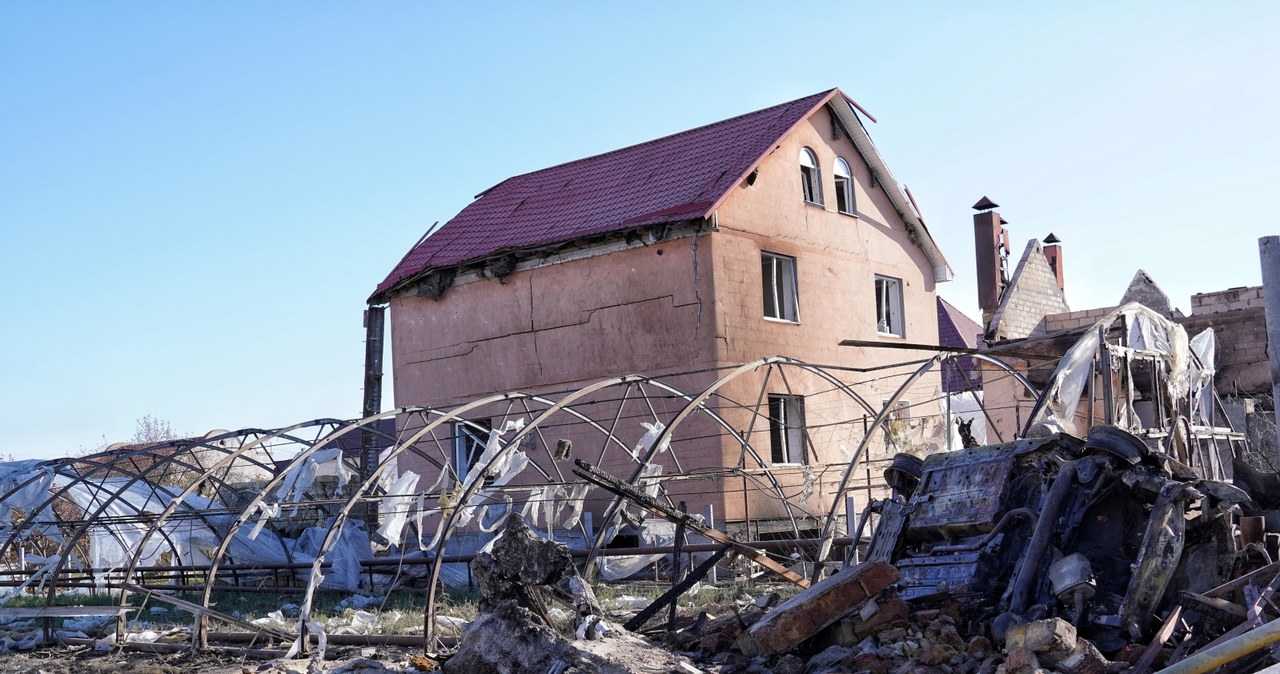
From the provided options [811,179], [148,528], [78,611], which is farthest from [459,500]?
[811,179]

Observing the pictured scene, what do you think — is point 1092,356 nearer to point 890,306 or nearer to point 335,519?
point 335,519

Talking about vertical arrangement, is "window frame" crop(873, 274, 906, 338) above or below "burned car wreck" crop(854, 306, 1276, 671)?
above

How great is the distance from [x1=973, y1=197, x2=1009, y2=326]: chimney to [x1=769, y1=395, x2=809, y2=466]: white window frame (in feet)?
49.5

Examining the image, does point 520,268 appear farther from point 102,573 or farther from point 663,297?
point 102,573

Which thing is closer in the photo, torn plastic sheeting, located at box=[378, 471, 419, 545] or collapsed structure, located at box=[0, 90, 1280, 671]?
collapsed structure, located at box=[0, 90, 1280, 671]

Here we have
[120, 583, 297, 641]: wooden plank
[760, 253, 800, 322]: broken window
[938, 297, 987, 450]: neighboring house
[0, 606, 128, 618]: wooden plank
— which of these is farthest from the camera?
[938, 297, 987, 450]: neighboring house

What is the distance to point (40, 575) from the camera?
64.3 feet

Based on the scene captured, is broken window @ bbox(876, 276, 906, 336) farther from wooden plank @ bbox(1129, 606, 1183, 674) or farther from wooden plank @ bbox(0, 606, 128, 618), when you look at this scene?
wooden plank @ bbox(1129, 606, 1183, 674)

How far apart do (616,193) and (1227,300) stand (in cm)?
1191

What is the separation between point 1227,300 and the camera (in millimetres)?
23688

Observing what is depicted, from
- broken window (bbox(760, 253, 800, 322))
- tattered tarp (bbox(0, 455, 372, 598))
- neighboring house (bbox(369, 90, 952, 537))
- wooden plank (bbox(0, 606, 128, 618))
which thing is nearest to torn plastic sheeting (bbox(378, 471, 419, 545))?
tattered tarp (bbox(0, 455, 372, 598))

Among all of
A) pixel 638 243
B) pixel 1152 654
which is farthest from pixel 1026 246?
pixel 1152 654

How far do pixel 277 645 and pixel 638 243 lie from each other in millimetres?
10949

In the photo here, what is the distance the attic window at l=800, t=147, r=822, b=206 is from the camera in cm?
2491
